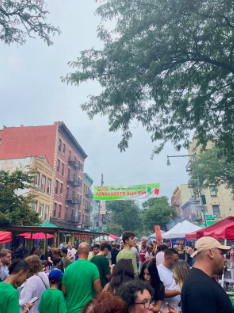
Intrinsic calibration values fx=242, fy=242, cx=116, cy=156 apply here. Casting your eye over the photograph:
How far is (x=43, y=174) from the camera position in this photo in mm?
29516

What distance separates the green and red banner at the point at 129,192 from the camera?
781 inches

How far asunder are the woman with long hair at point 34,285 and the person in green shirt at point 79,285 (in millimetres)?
517

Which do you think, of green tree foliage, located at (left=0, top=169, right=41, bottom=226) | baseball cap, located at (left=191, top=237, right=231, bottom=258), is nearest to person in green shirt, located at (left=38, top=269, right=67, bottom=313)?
baseball cap, located at (left=191, top=237, right=231, bottom=258)

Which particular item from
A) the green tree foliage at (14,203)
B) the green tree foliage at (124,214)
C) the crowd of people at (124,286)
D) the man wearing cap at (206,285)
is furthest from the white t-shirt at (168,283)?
the green tree foliage at (124,214)

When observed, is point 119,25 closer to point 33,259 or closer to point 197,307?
point 33,259

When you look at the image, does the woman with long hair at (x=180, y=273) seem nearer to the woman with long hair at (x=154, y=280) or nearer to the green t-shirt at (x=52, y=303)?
the woman with long hair at (x=154, y=280)

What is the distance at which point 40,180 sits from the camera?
28703 mm

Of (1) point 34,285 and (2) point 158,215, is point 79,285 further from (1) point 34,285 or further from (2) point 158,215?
(2) point 158,215

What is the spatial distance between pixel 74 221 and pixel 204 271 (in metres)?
40.1

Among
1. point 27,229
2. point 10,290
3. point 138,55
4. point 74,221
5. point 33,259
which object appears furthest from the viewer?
point 74,221

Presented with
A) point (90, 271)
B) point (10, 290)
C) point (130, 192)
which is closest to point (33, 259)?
point (90, 271)

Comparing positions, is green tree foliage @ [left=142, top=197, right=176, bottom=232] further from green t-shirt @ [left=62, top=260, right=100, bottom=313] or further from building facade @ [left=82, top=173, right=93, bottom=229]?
green t-shirt @ [left=62, top=260, right=100, bottom=313]

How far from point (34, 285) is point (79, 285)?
0.85 meters

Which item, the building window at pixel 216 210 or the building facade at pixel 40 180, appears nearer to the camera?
the building facade at pixel 40 180
